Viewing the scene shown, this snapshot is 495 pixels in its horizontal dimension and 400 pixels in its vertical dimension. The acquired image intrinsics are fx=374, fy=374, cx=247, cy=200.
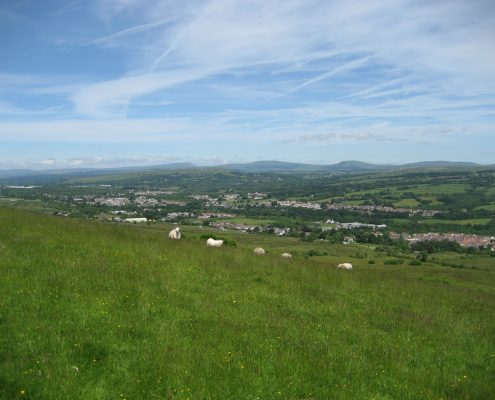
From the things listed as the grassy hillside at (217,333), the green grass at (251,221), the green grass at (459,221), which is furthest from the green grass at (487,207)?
the grassy hillside at (217,333)

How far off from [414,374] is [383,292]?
7.71 meters

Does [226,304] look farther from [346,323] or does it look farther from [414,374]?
[414,374]

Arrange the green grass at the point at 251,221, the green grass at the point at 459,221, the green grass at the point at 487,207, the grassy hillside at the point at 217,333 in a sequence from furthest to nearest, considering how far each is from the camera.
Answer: the green grass at the point at 487,207, the green grass at the point at 251,221, the green grass at the point at 459,221, the grassy hillside at the point at 217,333

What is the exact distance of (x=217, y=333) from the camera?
9.80 metres

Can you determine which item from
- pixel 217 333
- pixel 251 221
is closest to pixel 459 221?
pixel 251 221

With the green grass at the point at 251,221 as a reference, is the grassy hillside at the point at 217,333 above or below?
above

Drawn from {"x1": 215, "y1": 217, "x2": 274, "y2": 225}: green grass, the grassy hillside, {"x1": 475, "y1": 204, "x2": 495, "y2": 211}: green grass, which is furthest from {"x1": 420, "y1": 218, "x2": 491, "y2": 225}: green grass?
the grassy hillside

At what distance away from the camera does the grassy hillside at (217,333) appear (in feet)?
24.5

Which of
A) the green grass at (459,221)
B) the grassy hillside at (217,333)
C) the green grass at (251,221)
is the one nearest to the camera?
the grassy hillside at (217,333)

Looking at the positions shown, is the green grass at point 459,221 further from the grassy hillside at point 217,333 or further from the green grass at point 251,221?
the grassy hillside at point 217,333

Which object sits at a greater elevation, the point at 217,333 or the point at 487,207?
the point at 217,333

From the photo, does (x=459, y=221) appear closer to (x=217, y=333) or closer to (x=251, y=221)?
(x=251, y=221)

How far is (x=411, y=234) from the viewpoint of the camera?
133000 millimetres

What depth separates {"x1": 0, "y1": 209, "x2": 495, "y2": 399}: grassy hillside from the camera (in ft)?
24.5
